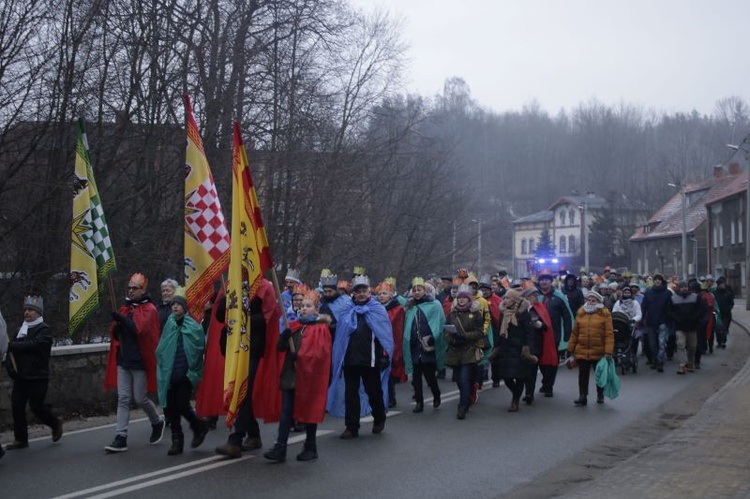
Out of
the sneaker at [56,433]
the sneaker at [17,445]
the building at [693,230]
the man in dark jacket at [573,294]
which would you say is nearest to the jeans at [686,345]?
the man in dark jacket at [573,294]

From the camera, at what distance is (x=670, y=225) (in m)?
80.9

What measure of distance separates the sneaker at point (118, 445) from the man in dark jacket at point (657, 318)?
12591mm

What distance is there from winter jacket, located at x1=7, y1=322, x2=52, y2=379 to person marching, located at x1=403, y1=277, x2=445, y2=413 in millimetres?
5351

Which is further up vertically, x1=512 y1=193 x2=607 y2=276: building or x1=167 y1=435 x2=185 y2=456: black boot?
x1=512 y1=193 x2=607 y2=276: building

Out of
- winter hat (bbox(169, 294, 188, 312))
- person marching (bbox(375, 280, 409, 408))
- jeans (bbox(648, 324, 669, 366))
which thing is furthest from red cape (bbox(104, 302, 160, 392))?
jeans (bbox(648, 324, 669, 366))

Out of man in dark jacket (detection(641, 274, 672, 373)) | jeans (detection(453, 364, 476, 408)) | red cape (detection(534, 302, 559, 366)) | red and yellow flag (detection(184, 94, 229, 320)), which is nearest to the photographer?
red and yellow flag (detection(184, 94, 229, 320))

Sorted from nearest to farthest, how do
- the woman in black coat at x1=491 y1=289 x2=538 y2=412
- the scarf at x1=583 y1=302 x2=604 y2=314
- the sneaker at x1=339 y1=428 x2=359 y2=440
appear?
the sneaker at x1=339 y1=428 x2=359 y2=440 < the woman in black coat at x1=491 y1=289 x2=538 y2=412 < the scarf at x1=583 y1=302 x2=604 y2=314

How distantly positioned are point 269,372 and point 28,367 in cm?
255

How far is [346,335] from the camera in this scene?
11.3m

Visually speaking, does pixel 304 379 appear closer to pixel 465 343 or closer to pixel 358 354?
pixel 358 354

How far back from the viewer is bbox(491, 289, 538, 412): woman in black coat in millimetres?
14180

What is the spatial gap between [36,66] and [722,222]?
58971 mm

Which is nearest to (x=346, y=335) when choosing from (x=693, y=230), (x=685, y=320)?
(x=685, y=320)

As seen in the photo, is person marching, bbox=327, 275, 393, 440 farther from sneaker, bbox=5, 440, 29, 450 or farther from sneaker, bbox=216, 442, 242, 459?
sneaker, bbox=5, 440, 29, 450
